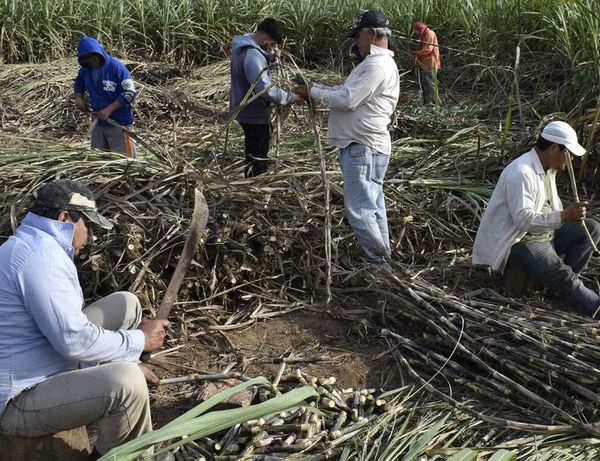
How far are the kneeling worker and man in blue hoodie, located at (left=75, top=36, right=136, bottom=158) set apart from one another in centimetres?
252

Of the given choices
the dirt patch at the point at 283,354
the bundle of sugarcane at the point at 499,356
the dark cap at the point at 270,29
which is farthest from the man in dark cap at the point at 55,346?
the dark cap at the point at 270,29

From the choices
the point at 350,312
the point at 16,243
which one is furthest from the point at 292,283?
the point at 16,243

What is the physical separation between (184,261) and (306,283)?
34.2 inches

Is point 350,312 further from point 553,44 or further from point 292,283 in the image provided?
point 553,44

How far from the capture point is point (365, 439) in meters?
2.89

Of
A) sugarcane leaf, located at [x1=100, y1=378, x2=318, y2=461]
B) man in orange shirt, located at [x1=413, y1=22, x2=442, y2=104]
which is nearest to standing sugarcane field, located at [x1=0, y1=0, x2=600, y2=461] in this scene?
sugarcane leaf, located at [x1=100, y1=378, x2=318, y2=461]

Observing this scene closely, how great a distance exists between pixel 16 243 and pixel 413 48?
7.97m

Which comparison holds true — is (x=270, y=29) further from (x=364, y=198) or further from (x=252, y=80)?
(x=364, y=198)

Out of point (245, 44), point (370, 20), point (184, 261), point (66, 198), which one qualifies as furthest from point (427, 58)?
point (66, 198)

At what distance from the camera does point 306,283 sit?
14.0 feet

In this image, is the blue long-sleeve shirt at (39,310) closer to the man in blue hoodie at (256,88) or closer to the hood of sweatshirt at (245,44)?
the man in blue hoodie at (256,88)

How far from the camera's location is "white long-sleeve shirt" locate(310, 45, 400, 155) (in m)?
4.18

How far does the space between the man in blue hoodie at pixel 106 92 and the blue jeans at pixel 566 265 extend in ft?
8.83

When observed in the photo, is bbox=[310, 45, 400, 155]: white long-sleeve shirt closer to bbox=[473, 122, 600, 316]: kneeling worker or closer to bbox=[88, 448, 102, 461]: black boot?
bbox=[473, 122, 600, 316]: kneeling worker
